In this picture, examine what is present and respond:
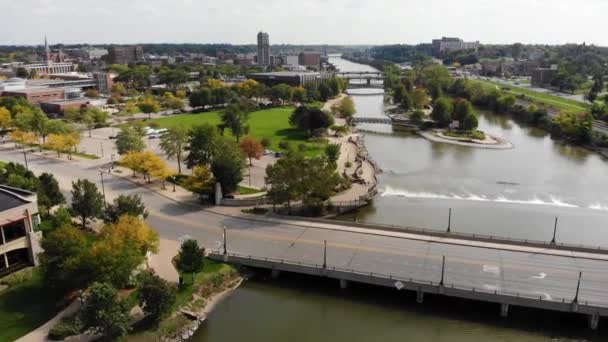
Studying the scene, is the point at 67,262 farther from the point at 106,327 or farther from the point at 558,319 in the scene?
the point at 558,319

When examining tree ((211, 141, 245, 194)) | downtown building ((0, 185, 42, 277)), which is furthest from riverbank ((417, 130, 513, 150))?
downtown building ((0, 185, 42, 277))

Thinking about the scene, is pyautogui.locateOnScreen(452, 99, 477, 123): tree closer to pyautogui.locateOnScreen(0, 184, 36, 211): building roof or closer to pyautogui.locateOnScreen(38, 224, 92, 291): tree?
pyautogui.locateOnScreen(0, 184, 36, 211): building roof

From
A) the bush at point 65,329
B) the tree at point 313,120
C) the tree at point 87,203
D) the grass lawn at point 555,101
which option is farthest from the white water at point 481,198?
the grass lawn at point 555,101

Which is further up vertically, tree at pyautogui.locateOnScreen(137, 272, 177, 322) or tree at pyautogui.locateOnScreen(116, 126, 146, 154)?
tree at pyautogui.locateOnScreen(116, 126, 146, 154)

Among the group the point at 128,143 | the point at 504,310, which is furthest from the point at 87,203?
the point at 504,310

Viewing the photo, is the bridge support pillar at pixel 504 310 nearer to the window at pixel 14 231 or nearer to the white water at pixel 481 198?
the white water at pixel 481 198

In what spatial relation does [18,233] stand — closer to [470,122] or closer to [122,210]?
[122,210]
